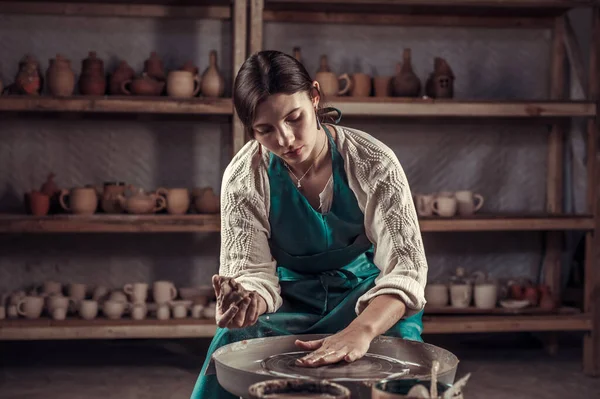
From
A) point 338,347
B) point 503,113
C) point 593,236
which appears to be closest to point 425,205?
point 503,113

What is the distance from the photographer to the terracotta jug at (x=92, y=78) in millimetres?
3861

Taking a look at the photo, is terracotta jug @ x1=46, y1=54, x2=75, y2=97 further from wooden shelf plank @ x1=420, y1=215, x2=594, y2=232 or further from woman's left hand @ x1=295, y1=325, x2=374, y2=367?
woman's left hand @ x1=295, y1=325, x2=374, y2=367

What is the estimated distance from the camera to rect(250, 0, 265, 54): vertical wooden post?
3.71 metres

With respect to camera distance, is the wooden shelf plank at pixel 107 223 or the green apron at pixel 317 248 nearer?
the green apron at pixel 317 248

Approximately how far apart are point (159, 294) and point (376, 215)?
7.02 feet

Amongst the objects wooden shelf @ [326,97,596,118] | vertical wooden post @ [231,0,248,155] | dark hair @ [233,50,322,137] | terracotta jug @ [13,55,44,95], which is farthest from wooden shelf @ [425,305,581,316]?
dark hair @ [233,50,322,137]

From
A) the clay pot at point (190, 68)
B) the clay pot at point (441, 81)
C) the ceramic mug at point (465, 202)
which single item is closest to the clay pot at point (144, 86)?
the clay pot at point (190, 68)

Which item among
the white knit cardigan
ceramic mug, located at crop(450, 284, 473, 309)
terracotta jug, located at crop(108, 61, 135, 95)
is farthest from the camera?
ceramic mug, located at crop(450, 284, 473, 309)

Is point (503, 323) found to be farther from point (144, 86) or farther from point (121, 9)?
point (121, 9)

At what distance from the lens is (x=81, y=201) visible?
381 centimetres

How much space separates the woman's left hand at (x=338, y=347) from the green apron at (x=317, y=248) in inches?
18.1

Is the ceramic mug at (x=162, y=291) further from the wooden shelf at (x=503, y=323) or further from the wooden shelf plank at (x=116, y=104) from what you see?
the wooden shelf at (x=503, y=323)

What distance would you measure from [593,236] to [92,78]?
2.46m

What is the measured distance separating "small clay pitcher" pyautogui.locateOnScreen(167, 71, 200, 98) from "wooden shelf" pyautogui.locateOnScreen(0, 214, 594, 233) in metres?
0.57
